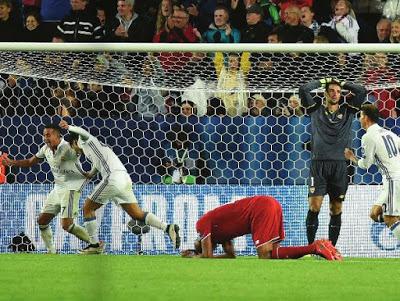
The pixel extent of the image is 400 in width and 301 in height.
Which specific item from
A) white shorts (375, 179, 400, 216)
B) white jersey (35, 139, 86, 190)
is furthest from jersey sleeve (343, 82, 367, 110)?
white jersey (35, 139, 86, 190)

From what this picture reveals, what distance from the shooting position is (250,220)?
12.6 meters

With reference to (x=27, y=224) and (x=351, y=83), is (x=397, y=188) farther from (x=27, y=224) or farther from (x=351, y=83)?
(x=27, y=224)

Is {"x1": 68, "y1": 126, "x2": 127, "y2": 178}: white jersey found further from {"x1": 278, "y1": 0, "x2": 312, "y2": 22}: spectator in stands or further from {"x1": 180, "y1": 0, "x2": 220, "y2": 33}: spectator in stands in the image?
{"x1": 278, "y1": 0, "x2": 312, "y2": 22}: spectator in stands

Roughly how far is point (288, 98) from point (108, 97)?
200cm

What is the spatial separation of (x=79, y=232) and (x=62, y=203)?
1.28 feet

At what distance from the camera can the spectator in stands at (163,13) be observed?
16844 mm

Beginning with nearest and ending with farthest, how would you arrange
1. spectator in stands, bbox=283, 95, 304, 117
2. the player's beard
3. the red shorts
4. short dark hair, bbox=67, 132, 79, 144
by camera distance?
the red shorts, the player's beard, spectator in stands, bbox=283, 95, 304, 117, short dark hair, bbox=67, 132, 79, 144

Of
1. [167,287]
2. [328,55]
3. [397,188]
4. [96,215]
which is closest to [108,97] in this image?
[96,215]

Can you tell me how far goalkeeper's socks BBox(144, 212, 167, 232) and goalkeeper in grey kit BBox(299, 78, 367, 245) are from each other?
5.08ft

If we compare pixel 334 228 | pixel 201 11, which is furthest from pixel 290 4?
pixel 334 228

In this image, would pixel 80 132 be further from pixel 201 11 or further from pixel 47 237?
pixel 201 11

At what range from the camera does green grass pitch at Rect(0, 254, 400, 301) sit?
877 centimetres

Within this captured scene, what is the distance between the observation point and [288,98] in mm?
14469

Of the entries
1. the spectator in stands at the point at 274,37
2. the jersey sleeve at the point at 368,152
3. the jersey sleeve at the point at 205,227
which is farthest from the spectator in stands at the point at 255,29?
the jersey sleeve at the point at 205,227
